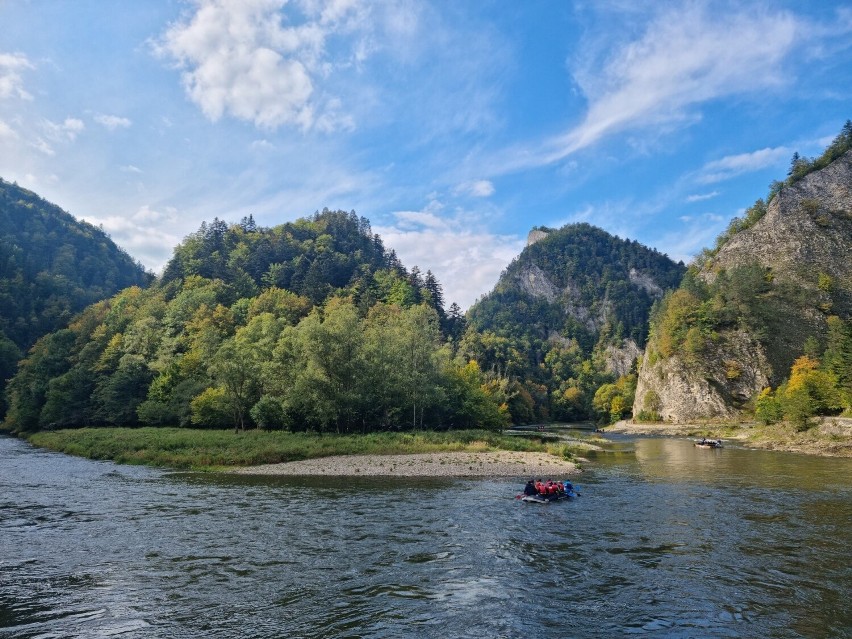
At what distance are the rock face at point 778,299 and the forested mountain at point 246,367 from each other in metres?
47.8

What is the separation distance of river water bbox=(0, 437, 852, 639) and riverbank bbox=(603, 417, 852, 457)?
2975 centimetres

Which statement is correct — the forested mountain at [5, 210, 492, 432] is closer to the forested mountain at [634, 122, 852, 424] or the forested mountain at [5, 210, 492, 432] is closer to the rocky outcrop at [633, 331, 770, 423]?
the rocky outcrop at [633, 331, 770, 423]

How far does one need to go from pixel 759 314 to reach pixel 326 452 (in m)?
115

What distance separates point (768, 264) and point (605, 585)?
491ft

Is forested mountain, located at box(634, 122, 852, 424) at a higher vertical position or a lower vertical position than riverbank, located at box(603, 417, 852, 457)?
higher

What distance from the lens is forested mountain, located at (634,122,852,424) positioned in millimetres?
113812

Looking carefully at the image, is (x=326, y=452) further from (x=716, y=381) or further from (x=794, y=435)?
(x=716, y=381)

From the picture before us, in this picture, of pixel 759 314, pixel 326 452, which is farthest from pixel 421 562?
pixel 759 314

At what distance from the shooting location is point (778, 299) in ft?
401

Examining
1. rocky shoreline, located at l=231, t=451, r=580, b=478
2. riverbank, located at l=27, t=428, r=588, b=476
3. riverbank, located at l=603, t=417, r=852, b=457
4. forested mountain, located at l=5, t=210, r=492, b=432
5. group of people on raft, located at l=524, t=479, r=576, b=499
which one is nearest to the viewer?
group of people on raft, located at l=524, t=479, r=576, b=499

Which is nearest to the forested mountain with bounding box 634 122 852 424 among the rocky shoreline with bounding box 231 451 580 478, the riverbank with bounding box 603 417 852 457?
the riverbank with bounding box 603 417 852 457

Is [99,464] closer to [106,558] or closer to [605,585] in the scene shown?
[106,558]

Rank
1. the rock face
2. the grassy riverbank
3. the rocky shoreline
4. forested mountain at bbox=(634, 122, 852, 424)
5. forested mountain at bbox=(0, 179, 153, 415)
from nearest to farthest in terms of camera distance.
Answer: the rocky shoreline, the grassy riverbank, forested mountain at bbox=(634, 122, 852, 424), the rock face, forested mountain at bbox=(0, 179, 153, 415)

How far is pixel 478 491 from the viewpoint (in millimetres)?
34188
